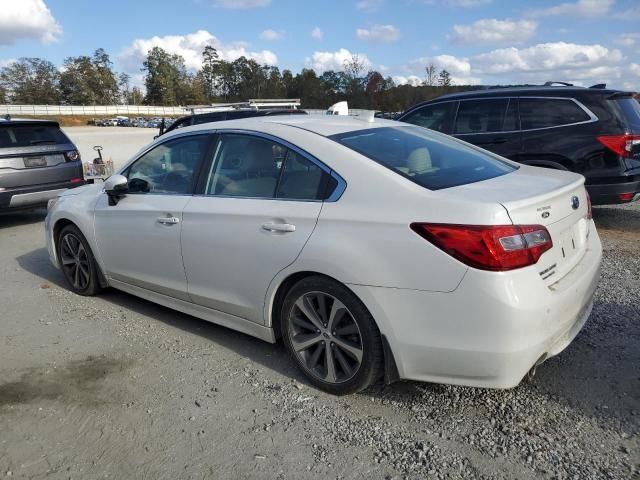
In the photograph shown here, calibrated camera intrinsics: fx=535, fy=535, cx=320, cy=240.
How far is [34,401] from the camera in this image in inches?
128

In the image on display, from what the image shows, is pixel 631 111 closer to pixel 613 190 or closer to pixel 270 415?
pixel 613 190

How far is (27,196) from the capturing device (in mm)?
7984

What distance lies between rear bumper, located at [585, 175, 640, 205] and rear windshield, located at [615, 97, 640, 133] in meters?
0.64

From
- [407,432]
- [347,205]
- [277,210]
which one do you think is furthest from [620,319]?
[277,210]

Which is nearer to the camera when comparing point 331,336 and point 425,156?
point 331,336

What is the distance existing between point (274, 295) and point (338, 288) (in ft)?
1.74

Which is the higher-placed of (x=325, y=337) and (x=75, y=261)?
(x=325, y=337)

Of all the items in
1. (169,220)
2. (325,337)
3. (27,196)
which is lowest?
(27,196)

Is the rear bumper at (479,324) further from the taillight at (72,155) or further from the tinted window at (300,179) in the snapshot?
the taillight at (72,155)

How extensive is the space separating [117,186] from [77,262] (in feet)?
3.90

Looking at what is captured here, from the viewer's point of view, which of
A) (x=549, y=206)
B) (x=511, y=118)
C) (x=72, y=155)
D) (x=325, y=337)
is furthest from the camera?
(x=72, y=155)

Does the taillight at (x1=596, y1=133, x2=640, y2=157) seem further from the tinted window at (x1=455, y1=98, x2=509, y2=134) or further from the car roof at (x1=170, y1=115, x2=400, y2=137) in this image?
the car roof at (x1=170, y1=115, x2=400, y2=137)

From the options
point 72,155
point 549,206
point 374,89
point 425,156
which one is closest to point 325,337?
point 425,156

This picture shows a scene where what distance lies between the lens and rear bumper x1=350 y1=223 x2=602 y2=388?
2506 mm
